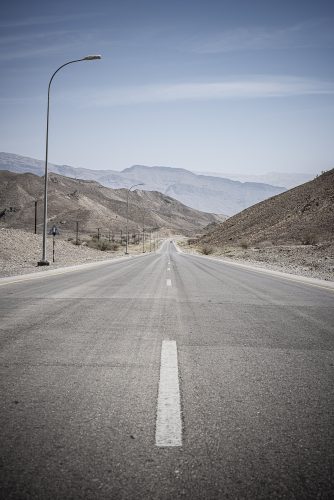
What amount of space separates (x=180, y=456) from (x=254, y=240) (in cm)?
5702

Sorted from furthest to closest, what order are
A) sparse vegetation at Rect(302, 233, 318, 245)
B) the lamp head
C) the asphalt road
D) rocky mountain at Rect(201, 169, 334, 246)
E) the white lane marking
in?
rocky mountain at Rect(201, 169, 334, 246) → sparse vegetation at Rect(302, 233, 318, 245) → the lamp head → the white lane marking → the asphalt road

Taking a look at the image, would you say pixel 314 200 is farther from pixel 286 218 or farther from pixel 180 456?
pixel 180 456

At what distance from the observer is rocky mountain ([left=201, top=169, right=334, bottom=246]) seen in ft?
162

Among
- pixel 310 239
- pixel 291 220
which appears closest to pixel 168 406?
pixel 310 239

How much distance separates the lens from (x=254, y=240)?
189 feet

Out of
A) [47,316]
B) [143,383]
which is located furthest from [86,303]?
[143,383]

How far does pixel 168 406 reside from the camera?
2.97m

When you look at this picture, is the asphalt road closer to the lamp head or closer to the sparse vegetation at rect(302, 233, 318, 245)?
the lamp head

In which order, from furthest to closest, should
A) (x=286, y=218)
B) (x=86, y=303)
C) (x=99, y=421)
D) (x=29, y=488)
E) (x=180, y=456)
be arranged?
(x=286, y=218) < (x=86, y=303) < (x=99, y=421) < (x=180, y=456) < (x=29, y=488)

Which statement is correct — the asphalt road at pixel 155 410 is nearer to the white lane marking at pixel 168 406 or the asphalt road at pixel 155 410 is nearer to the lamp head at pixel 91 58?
the white lane marking at pixel 168 406

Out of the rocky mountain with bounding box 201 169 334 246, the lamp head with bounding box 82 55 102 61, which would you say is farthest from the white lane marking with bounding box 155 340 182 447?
the rocky mountain with bounding box 201 169 334 246

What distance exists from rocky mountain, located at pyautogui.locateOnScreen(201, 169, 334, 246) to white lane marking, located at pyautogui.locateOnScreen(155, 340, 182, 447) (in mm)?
42559

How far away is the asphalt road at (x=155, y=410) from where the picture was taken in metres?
2.07

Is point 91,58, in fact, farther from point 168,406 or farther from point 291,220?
point 291,220
